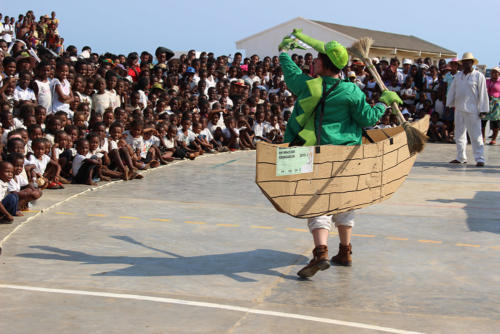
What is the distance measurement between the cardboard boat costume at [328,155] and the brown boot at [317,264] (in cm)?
30

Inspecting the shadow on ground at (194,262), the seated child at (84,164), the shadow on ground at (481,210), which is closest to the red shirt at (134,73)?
the seated child at (84,164)

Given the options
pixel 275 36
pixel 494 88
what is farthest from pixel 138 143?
pixel 275 36

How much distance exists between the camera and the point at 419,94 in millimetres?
18656

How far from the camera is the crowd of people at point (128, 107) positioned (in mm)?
9094

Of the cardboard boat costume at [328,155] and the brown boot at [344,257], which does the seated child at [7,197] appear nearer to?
the cardboard boat costume at [328,155]

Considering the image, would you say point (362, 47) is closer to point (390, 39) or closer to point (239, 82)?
point (239, 82)

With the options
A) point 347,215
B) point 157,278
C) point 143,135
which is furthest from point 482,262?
point 143,135

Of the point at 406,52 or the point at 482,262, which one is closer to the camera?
the point at 482,262

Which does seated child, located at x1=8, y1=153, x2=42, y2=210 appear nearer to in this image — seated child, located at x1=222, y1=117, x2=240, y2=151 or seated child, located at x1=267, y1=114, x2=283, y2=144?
seated child, located at x1=222, y1=117, x2=240, y2=151

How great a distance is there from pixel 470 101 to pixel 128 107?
6.19 m

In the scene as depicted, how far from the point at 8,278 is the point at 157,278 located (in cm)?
→ 107

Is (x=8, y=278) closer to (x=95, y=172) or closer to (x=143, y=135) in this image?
(x=95, y=172)

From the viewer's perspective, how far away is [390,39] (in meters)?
42.3

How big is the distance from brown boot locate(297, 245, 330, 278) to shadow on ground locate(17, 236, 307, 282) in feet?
0.42
